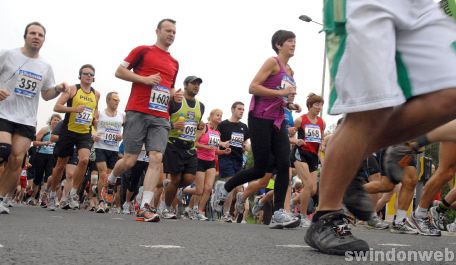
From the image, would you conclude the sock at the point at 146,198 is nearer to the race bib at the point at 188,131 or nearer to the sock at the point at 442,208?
the race bib at the point at 188,131

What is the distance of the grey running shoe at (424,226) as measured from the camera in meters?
6.03

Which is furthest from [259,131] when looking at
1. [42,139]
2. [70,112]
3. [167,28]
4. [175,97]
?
[42,139]

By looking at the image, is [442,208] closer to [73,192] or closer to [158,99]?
[158,99]

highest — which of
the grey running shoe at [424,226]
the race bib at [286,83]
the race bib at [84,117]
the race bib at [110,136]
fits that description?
the race bib at [286,83]

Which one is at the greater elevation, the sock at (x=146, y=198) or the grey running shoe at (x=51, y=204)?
the sock at (x=146, y=198)

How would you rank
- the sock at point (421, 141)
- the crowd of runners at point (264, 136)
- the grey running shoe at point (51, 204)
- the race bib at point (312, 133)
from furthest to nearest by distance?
1. the grey running shoe at point (51, 204)
2. the race bib at point (312, 133)
3. the sock at point (421, 141)
4. the crowd of runners at point (264, 136)

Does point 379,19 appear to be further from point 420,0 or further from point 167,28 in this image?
point 167,28

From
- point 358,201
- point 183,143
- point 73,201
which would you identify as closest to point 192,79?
point 183,143

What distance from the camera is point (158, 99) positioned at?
21.1 feet

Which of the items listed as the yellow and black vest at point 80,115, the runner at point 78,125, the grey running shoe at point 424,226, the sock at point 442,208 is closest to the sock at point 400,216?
the grey running shoe at point 424,226

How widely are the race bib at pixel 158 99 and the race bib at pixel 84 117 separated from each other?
3.06 metres

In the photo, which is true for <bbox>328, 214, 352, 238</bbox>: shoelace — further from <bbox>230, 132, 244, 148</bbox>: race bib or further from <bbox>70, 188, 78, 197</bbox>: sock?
<bbox>230, 132, 244, 148</bbox>: race bib

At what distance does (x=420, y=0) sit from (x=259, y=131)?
3469 mm

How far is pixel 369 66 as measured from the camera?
2506mm
